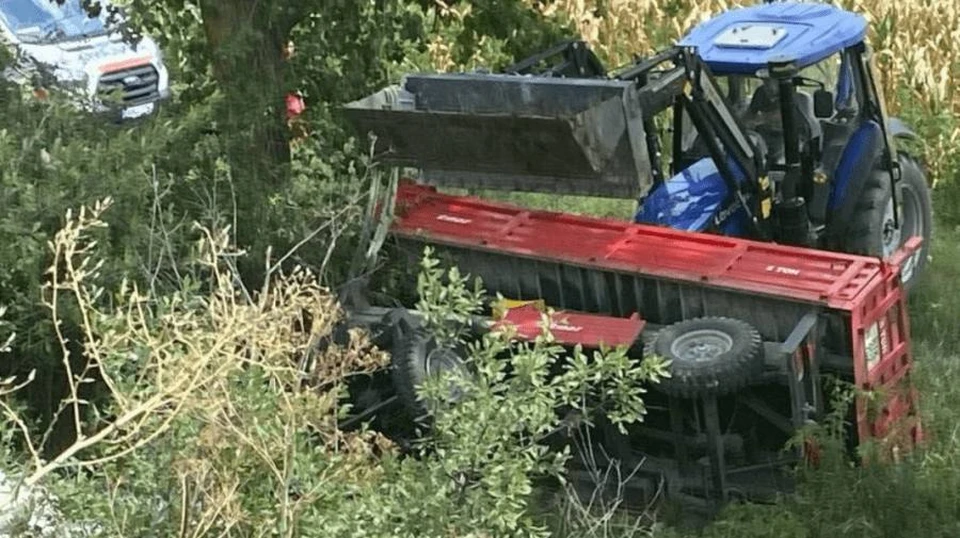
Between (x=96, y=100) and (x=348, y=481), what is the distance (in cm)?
401

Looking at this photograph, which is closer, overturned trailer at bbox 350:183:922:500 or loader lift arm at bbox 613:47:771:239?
overturned trailer at bbox 350:183:922:500

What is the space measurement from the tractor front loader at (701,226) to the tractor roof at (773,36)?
0.7 inches

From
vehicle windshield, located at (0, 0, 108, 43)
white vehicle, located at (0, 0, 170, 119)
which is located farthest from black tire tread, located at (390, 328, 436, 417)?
vehicle windshield, located at (0, 0, 108, 43)

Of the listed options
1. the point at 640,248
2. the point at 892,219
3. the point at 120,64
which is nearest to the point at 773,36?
the point at 892,219

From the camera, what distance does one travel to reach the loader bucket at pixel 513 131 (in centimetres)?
811

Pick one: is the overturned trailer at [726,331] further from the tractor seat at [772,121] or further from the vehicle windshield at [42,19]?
the vehicle windshield at [42,19]

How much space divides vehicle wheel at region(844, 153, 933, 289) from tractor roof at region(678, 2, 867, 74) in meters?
0.89

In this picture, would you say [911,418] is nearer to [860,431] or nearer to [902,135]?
[860,431]

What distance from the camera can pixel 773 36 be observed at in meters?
9.65

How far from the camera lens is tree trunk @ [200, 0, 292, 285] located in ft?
27.6

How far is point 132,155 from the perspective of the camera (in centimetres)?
814

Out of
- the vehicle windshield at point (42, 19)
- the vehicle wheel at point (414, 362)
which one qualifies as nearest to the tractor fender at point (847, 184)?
the vehicle wheel at point (414, 362)

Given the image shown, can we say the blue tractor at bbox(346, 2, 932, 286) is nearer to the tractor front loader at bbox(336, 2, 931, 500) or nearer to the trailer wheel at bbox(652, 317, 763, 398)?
the tractor front loader at bbox(336, 2, 931, 500)

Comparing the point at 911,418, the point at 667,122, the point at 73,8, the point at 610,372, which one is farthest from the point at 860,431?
the point at 73,8
